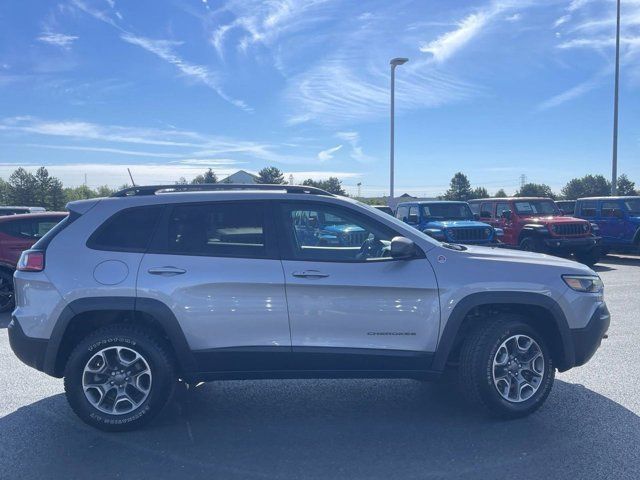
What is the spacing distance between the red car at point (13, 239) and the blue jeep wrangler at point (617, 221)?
47.2 feet

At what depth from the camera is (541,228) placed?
1577 centimetres

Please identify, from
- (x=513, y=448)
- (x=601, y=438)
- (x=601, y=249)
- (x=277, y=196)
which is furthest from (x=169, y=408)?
(x=601, y=249)

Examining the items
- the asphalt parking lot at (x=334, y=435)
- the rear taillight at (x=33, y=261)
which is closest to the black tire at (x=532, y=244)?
the asphalt parking lot at (x=334, y=435)

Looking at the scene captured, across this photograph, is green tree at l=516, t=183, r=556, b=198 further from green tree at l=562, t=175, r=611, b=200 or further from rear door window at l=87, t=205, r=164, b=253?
rear door window at l=87, t=205, r=164, b=253

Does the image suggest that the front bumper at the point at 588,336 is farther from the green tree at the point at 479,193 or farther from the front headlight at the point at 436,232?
the green tree at the point at 479,193

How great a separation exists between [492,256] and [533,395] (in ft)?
3.78

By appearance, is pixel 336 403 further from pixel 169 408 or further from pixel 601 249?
pixel 601 249

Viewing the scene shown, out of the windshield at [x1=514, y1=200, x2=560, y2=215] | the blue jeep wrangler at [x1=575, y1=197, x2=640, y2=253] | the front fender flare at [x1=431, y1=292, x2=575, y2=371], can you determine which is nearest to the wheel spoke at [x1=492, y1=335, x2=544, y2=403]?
the front fender flare at [x1=431, y1=292, x2=575, y2=371]

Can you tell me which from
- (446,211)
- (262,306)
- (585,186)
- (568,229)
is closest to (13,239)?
(262,306)

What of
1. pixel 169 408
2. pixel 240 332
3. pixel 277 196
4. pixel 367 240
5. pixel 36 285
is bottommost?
pixel 169 408

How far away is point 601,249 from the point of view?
55.4 feet

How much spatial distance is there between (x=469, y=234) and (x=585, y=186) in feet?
166

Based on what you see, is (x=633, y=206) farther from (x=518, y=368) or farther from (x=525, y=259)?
(x=518, y=368)

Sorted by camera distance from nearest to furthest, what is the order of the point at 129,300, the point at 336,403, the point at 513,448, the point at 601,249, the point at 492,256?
the point at 513,448 → the point at 129,300 → the point at 492,256 → the point at 336,403 → the point at 601,249
